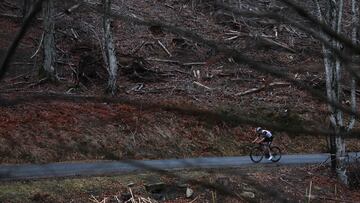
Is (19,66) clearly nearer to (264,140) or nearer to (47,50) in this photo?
(47,50)

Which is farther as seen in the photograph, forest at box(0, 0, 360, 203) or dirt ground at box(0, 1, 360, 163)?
dirt ground at box(0, 1, 360, 163)

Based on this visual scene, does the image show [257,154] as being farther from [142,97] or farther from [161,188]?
[161,188]

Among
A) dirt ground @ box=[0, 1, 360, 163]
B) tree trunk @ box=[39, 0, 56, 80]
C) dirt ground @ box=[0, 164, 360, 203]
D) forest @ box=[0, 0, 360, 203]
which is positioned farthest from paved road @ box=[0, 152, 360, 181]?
tree trunk @ box=[39, 0, 56, 80]

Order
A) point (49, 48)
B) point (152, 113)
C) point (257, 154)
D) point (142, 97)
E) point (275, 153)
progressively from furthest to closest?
point (49, 48), point (142, 97), point (275, 153), point (257, 154), point (152, 113)

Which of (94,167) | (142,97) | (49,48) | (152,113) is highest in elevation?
(49,48)

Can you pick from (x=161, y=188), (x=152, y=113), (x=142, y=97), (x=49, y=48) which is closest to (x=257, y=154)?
(x=142, y=97)

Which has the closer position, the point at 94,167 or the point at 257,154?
the point at 94,167

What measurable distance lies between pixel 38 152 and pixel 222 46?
16.0m

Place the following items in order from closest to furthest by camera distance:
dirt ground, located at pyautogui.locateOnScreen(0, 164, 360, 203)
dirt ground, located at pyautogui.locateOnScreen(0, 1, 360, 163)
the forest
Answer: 1. dirt ground, located at pyautogui.locateOnScreen(0, 164, 360, 203)
2. the forest
3. dirt ground, located at pyautogui.locateOnScreen(0, 1, 360, 163)

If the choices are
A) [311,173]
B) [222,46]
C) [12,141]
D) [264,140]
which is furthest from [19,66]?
[222,46]

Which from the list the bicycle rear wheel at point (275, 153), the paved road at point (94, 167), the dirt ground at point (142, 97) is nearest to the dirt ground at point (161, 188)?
the paved road at point (94, 167)

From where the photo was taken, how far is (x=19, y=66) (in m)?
23.9

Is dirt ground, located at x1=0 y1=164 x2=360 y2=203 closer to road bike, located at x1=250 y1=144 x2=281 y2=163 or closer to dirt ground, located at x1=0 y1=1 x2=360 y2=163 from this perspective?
dirt ground, located at x1=0 y1=1 x2=360 y2=163

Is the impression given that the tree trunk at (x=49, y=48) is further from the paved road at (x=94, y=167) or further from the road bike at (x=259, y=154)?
the road bike at (x=259, y=154)
